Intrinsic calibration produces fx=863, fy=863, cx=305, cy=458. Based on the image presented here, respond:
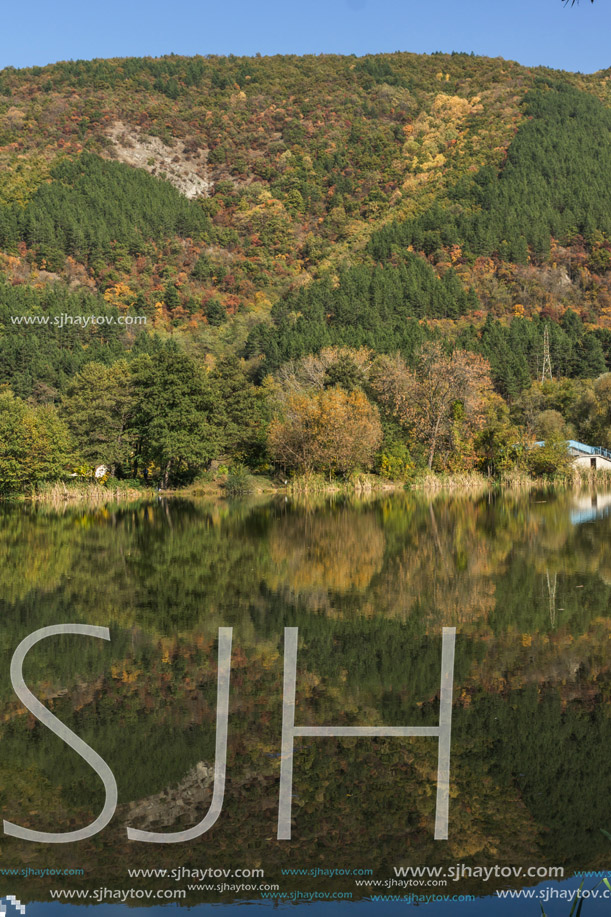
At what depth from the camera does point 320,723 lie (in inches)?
310


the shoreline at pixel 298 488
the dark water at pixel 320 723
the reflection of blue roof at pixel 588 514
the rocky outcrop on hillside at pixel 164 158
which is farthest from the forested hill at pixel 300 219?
the dark water at pixel 320 723

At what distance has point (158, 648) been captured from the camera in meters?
10.8

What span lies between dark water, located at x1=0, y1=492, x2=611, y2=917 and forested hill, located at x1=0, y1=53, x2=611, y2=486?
48760 millimetres

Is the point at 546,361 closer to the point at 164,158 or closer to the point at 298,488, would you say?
the point at 298,488

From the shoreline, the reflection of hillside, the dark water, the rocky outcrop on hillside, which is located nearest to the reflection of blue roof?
the reflection of hillside

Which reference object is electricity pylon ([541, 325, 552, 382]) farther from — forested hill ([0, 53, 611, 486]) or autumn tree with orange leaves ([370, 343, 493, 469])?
autumn tree with orange leaves ([370, 343, 493, 469])

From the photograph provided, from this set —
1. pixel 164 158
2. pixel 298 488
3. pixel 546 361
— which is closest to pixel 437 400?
pixel 298 488

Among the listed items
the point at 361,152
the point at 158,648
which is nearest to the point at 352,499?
the point at 158,648

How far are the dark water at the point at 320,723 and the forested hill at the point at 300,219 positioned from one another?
4876 cm

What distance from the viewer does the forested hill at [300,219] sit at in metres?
93.1

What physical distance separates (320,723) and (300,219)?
510 feet

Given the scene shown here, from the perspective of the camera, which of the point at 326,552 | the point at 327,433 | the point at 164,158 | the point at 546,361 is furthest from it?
the point at 164,158

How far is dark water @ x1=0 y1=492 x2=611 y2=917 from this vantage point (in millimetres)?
5645

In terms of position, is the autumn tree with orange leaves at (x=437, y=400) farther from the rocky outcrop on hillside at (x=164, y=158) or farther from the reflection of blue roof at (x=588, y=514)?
the rocky outcrop on hillside at (x=164, y=158)
